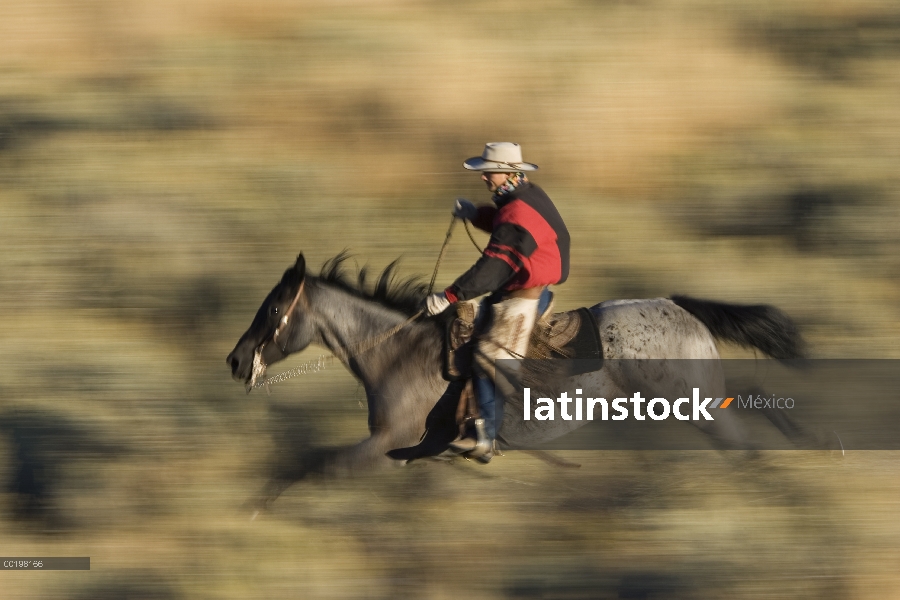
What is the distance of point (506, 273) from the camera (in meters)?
5.34

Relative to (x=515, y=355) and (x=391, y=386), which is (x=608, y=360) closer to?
(x=515, y=355)

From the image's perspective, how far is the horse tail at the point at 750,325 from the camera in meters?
5.80

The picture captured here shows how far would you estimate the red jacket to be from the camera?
17.4 feet

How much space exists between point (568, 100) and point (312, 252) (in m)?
3.22

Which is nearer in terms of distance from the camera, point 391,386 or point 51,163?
point 391,386

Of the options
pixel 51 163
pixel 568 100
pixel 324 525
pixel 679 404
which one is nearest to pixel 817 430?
pixel 679 404

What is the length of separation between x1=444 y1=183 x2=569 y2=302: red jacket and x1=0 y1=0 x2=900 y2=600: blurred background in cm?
140

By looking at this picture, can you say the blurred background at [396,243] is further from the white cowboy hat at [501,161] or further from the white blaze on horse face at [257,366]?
the white cowboy hat at [501,161]

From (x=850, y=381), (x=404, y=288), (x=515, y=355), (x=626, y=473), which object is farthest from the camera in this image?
(x=850, y=381)

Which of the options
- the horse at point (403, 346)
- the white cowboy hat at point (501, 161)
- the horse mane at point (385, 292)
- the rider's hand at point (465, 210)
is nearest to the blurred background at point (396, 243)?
the horse at point (403, 346)

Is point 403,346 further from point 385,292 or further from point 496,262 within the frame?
point 496,262

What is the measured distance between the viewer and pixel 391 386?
5754 mm

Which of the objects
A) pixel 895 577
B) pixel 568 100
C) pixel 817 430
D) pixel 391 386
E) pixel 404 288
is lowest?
pixel 895 577

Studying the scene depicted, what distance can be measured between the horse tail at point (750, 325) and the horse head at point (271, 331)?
2089mm
